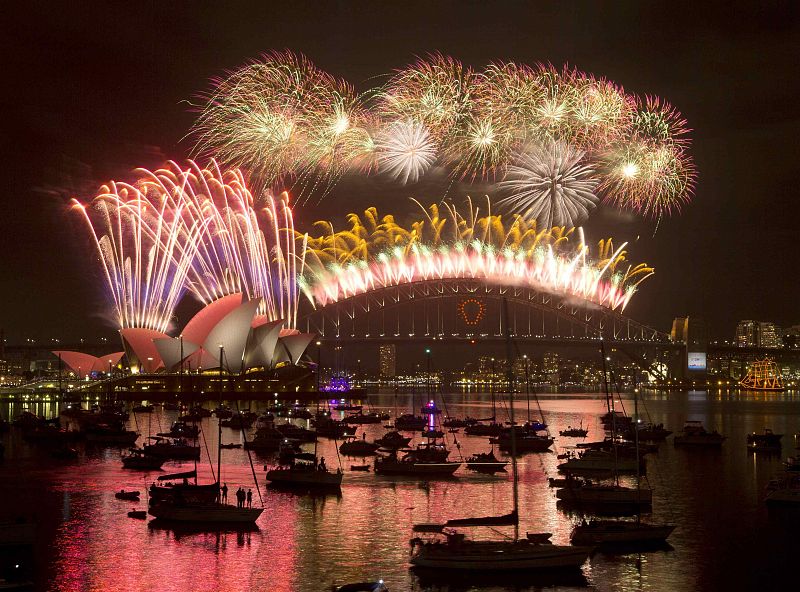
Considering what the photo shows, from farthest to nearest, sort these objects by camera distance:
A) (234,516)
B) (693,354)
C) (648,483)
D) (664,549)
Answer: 1. (693,354)
2. (648,483)
3. (234,516)
4. (664,549)

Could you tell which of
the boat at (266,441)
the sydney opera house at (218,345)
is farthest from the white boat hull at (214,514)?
the sydney opera house at (218,345)

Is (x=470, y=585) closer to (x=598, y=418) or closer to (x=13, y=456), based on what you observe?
(x=13, y=456)

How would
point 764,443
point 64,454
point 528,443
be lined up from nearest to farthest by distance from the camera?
point 64,454, point 528,443, point 764,443

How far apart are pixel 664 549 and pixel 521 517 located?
557 cm

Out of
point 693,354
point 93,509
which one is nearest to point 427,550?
point 93,509

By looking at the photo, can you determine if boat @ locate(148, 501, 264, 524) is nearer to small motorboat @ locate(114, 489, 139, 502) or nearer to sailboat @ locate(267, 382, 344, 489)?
small motorboat @ locate(114, 489, 139, 502)

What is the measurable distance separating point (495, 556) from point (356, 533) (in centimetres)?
755

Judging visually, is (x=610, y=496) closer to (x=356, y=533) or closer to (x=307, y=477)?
(x=356, y=533)

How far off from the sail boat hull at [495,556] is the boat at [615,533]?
3108 mm

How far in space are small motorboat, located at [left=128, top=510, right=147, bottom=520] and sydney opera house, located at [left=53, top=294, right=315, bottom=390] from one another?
5584cm

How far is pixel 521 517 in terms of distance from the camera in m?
33.7

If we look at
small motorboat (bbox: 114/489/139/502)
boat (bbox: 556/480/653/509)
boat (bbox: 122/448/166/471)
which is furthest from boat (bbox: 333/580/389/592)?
boat (bbox: 122/448/166/471)

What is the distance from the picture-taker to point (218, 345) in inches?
3748

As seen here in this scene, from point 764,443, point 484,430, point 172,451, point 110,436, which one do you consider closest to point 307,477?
point 172,451
